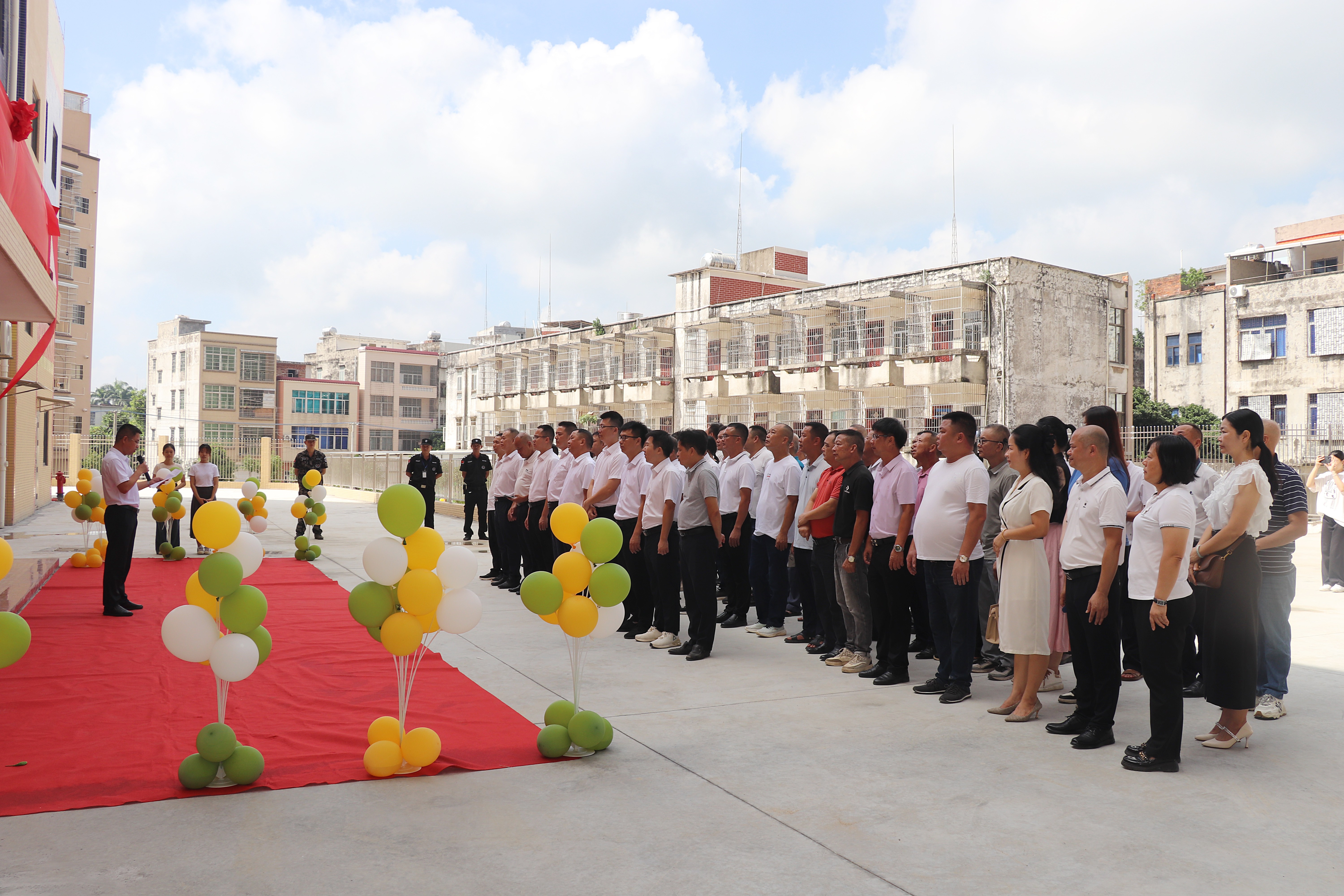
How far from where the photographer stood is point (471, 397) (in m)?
53.7

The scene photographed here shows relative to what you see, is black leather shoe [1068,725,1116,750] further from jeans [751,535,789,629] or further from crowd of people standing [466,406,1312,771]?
jeans [751,535,789,629]

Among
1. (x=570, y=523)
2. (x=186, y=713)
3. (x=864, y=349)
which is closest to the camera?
(x=570, y=523)

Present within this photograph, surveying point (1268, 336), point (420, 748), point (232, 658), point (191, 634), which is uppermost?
point (1268, 336)

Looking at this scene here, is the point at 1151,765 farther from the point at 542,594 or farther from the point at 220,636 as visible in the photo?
the point at 220,636

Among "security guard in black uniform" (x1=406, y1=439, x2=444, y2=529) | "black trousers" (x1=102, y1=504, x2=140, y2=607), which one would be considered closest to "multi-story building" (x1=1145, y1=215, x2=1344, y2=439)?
"security guard in black uniform" (x1=406, y1=439, x2=444, y2=529)

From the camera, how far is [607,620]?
4781mm

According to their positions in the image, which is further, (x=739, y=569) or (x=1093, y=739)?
(x=739, y=569)

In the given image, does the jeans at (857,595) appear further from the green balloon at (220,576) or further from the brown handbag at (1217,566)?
the green balloon at (220,576)

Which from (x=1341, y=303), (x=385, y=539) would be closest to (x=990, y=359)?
(x=1341, y=303)

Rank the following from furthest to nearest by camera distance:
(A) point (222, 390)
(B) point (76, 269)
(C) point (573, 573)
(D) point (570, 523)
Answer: (A) point (222, 390)
(B) point (76, 269)
(D) point (570, 523)
(C) point (573, 573)

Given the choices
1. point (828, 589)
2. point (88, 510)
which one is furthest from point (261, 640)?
point (88, 510)

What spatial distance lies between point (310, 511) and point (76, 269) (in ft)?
131

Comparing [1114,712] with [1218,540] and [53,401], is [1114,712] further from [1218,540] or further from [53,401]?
[53,401]

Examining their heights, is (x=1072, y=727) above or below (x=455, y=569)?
below
